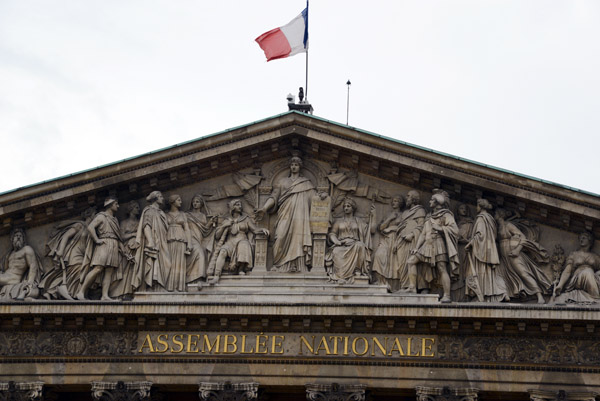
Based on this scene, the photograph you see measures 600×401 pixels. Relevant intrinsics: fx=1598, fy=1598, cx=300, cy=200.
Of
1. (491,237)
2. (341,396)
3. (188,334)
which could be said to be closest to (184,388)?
A: (188,334)

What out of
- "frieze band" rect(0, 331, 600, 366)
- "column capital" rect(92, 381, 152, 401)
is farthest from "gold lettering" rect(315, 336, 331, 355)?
"column capital" rect(92, 381, 152, 401)

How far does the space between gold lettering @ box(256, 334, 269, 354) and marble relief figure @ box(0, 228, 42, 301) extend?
5.09 m

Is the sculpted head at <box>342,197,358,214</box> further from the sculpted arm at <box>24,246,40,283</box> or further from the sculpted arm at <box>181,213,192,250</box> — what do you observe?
the sculpted arm at <box>24,246,40,283</box>

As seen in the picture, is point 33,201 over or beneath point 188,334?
over

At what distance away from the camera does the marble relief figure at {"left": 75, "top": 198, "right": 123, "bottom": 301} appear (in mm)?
35188

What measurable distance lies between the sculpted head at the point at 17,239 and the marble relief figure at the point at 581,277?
11881 millimetres

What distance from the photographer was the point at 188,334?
34688 mm

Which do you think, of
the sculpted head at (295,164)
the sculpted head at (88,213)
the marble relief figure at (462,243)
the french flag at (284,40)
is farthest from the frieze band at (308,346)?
the french flag at (284,40)

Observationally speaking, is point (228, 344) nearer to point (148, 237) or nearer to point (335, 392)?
→ point (335, 392)

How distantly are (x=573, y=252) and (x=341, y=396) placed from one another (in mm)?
5945

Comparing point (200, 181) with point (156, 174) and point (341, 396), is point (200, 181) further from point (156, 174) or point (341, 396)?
point (341, 396)

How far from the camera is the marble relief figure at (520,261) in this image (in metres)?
34.3

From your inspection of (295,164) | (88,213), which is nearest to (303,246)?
(295,164)

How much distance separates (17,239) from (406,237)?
8716mm
